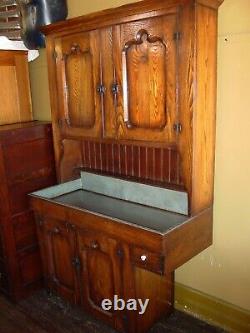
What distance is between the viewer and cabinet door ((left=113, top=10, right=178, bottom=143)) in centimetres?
174

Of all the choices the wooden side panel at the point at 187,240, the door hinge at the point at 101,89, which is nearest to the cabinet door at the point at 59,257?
the wooden side panel at the point at 187,240

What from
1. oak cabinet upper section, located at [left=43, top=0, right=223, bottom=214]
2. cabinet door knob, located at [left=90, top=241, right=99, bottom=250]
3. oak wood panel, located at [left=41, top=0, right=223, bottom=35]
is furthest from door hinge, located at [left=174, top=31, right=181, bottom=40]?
cabinet door knob, located at [left=90, top=241, right=99, bottom=250]

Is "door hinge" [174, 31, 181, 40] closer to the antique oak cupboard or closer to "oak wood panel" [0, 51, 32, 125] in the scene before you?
the antique oak cupboard

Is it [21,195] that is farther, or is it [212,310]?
[21,195]

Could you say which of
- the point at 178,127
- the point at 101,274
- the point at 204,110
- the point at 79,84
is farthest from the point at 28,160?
the point at 204,110

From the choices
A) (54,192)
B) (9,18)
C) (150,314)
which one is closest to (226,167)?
(150,314)

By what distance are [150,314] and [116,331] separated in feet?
0.86

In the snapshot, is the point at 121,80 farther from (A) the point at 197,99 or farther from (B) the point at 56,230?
(B) the point at 56,230

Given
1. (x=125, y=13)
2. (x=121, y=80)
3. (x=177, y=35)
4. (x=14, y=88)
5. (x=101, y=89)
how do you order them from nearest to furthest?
(x=177, y=35) < (x=125, y=13) < (x=121, y=80) < (x=101, y=89) < (x=14, y=88)

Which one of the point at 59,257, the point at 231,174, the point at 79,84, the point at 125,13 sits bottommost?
the point at 59,257

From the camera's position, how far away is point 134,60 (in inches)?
74.2

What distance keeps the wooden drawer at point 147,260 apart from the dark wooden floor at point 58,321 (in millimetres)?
663

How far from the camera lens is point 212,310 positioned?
2279 millimetres

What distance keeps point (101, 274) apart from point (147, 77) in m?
1.25
